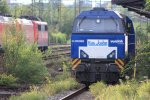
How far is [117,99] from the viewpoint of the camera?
12547mm

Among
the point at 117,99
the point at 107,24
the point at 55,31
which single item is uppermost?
the point at 107,24

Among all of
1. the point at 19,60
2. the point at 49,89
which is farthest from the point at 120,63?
the point at 19,60

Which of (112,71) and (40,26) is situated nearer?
(112,71)

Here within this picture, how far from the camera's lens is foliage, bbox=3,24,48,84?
2045 centimetres

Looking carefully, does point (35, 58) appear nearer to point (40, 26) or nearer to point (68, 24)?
point (40, 26)

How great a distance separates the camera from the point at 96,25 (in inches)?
763

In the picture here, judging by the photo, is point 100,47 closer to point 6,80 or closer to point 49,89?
point 49,89

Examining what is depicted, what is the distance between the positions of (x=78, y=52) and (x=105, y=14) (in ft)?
6.41

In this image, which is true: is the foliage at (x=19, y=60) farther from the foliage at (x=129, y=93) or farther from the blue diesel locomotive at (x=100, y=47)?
the foliage at (x=129, y=93)

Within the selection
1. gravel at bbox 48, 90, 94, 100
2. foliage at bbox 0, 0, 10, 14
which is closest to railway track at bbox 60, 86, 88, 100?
gravel at bbox 48, 90, 94, 100

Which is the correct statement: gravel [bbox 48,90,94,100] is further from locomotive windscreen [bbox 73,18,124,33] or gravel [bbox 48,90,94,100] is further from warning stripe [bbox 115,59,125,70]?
locomotive windscreen [bbox 73,18,124,33]

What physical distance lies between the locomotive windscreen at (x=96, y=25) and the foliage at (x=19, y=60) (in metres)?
2.81

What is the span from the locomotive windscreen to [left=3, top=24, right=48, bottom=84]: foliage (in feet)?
9.22

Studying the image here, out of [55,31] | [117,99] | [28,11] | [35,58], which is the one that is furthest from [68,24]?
[117,99]
